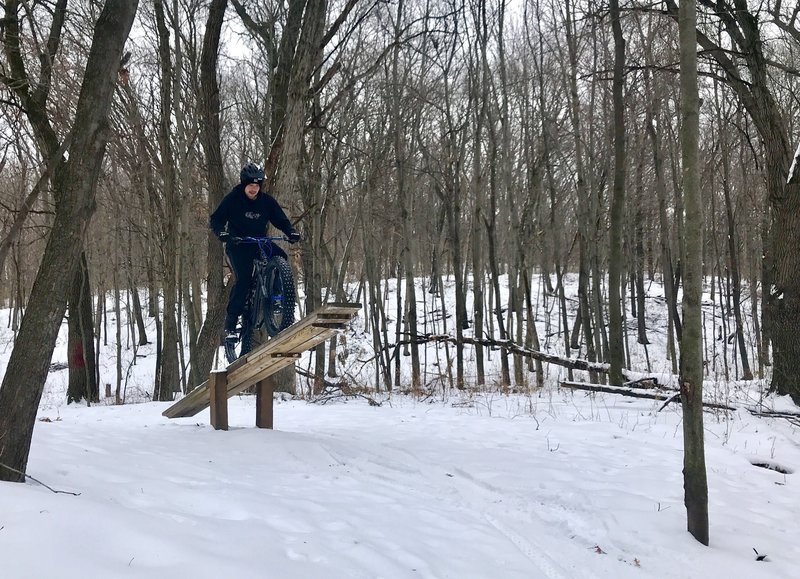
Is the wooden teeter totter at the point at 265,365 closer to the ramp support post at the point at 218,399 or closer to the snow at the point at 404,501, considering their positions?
the ramp support post at the point at 218,399

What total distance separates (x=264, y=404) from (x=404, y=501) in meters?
2.86

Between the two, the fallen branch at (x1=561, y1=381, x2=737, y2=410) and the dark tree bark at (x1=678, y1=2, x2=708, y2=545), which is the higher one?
the dark tree bark at (x1=678, y1=2, x2=708, y2=545)

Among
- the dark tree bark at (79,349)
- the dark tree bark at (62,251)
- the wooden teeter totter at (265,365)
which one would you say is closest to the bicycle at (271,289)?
the wooden teeter totter at (265,365)

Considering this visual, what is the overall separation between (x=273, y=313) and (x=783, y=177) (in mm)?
6873

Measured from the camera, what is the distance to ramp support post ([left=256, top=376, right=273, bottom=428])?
649cm

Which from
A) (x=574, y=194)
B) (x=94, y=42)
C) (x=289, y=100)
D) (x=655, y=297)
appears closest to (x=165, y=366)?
(x=289, y=100)

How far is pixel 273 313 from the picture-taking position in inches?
235

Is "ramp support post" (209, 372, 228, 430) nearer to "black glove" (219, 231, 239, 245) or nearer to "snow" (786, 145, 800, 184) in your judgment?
"black glove" (219, 231, 239, 245)

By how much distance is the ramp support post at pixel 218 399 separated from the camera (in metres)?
6.17

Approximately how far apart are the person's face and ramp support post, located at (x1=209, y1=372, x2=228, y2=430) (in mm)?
1887

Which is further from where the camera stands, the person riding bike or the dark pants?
the dark pants

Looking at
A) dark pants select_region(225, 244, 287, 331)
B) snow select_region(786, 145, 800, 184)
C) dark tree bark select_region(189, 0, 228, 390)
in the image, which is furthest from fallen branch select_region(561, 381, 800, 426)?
dark tree bark select_region(189, 0, 228, 390)

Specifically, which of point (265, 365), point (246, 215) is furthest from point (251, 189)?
point (265, 365)

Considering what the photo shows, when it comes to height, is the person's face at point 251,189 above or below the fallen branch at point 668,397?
above
